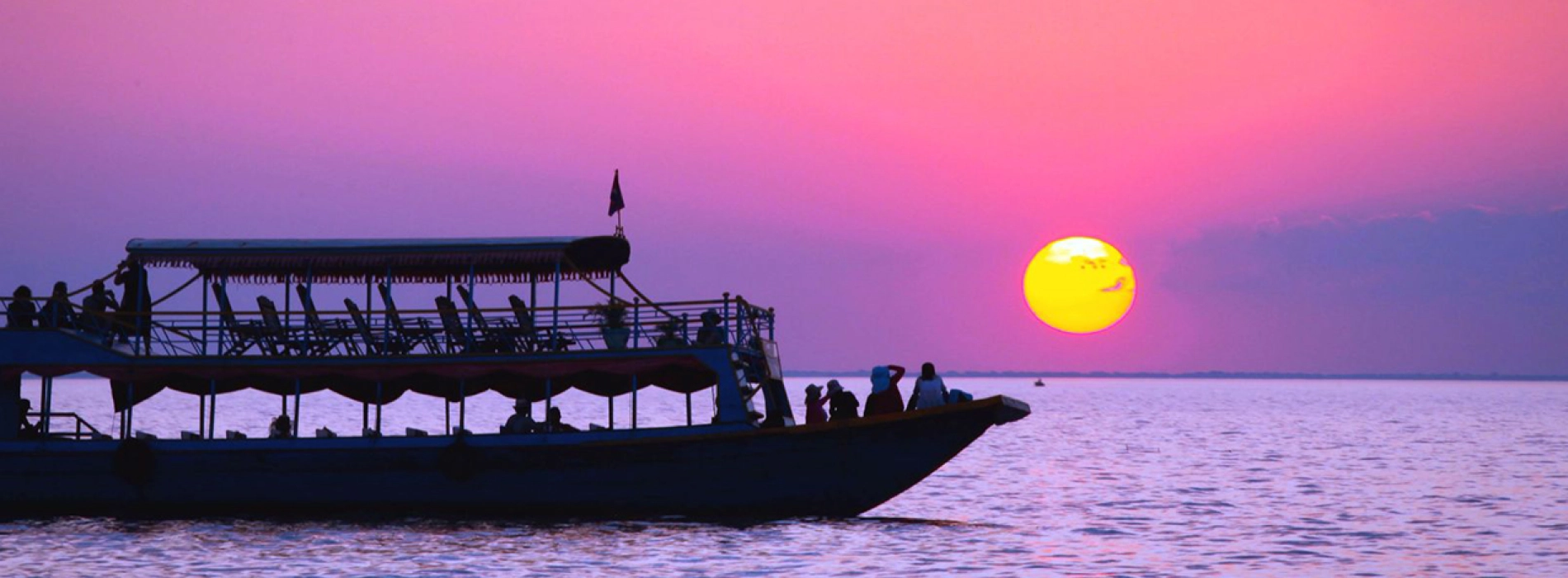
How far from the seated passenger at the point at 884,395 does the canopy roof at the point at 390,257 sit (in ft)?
14.4

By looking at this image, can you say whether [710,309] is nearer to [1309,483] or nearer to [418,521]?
[418,521]

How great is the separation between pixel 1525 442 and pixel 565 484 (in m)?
68.2

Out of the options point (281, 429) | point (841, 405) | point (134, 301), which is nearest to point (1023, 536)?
point (841, 405)

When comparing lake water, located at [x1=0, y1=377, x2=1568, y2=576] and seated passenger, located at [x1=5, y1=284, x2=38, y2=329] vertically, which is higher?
seated passenger, located at [x1=5, y1=284, x2=38, y2=329]

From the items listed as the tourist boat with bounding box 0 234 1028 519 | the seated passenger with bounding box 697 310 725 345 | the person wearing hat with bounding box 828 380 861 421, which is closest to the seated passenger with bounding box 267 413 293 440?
the tourist boat with bounding box 0 234 1028 519

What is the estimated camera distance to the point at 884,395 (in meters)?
26.8

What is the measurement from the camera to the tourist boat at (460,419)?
2648 centimetres

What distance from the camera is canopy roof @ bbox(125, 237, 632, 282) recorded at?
88.9 ft

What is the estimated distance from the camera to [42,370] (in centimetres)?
2758

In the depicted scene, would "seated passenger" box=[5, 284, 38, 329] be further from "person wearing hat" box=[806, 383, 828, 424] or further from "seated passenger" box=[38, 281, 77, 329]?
"person wearing hat" box=[806, 383, 828, 424]

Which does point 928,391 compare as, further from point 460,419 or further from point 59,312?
point 59,312

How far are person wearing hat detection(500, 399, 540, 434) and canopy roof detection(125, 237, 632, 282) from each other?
2.10 metres

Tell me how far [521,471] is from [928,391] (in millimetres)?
6285

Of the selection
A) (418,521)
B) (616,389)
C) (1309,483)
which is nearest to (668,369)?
(616,389)
